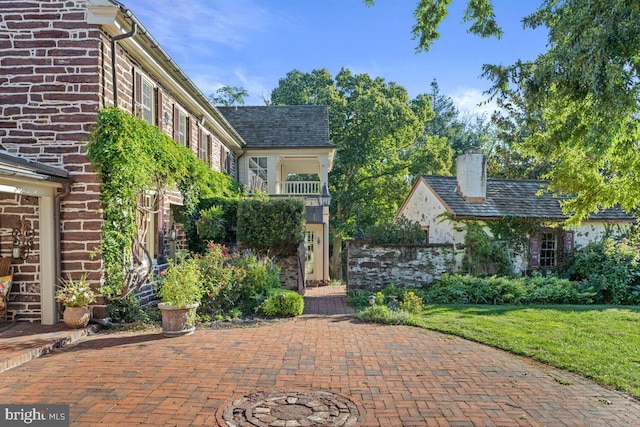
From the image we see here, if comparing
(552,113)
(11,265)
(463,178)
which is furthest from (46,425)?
(463,178)

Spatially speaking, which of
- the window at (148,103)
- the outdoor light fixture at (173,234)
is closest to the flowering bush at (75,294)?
the outdoor light fixture at (173,234)

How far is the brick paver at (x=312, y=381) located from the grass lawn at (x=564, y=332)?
16.9 inches

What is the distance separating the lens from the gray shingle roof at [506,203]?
1434 cm

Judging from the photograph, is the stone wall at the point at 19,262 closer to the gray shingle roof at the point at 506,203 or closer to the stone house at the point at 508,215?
the stone house at the point at 508,215

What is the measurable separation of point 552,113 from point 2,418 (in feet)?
28.0

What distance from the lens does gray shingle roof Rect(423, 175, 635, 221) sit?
1434 cm

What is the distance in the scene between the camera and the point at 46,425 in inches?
162

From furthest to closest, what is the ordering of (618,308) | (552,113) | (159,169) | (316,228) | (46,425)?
(316,228), (618,308), (159,169), (552,113), (46,425)

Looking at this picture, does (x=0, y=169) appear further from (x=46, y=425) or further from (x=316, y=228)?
(x=316, y=228)

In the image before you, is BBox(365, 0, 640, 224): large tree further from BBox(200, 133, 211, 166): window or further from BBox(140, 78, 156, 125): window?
BBox(200, 133, 211, 166): window

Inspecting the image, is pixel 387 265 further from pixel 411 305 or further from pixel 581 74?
pixel 581 74

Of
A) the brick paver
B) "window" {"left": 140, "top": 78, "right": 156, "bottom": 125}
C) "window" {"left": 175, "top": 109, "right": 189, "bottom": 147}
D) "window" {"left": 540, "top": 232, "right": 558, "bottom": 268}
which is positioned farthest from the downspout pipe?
"window" {"left": 540, "top": 232, "right": 558, "bottom": 268}

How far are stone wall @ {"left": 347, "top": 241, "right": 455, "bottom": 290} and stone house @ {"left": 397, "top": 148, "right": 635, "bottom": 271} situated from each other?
3.81ft

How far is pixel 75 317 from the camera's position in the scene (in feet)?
24.9
